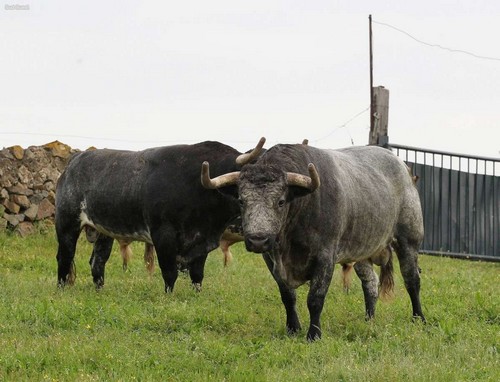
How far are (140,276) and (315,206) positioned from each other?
19.4ft

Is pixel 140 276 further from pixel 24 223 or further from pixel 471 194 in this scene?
pixel 471 194

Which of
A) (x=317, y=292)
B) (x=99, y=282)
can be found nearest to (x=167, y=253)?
(x=99, y=282)

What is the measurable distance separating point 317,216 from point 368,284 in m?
2.14

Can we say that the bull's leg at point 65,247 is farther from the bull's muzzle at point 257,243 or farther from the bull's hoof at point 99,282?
the bull's muzzle at point 257,243

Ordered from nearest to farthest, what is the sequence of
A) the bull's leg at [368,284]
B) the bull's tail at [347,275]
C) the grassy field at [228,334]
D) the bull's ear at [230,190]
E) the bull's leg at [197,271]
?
1. the grassy field at [228,334]
2. the bull's ear at [230,190]
3. the bull's leg at [368,284]
4. the bull's leg at [197,271]
5. the bull's tail at [347,275]

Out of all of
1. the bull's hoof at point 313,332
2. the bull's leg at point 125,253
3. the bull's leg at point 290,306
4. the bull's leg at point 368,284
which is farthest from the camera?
the bull's leg at point 125,253

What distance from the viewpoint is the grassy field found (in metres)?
7.91

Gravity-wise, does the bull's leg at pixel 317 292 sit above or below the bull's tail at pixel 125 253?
above

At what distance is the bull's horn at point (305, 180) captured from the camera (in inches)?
354

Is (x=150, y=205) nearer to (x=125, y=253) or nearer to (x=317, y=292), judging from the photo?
(x=125, y=253)

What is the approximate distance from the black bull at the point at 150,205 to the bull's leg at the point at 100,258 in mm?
14

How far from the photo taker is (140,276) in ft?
48.4

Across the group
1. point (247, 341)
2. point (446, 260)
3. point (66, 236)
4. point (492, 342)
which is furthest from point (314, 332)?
point (446, 260)

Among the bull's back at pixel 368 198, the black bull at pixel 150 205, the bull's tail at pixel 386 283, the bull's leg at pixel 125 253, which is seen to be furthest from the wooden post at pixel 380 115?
the bull's tail at pixel 386 283
